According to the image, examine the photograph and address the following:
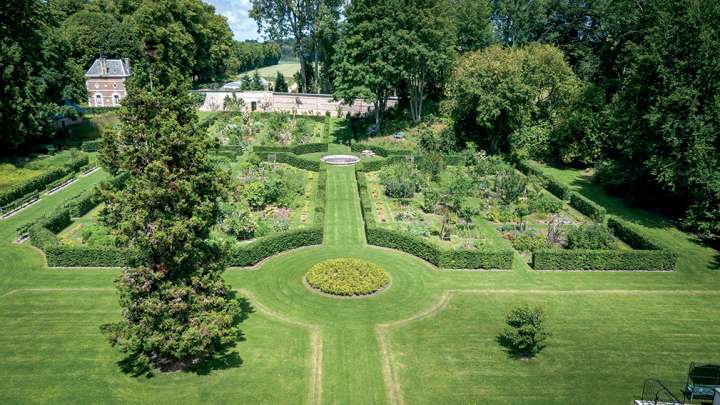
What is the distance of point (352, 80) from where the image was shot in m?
58.8

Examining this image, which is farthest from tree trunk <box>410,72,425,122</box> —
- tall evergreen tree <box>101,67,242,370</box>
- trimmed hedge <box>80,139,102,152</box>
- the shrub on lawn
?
tall evergreen tree <box>101,67,242,370</box>

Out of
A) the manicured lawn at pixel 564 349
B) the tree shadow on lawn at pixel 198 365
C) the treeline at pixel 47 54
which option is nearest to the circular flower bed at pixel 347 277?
the manicured lawn at pixel 564 349

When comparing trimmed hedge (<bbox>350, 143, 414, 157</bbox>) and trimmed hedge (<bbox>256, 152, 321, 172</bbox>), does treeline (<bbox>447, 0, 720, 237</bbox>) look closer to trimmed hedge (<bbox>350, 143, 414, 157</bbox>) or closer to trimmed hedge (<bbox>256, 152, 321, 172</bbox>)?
trimmed hedge (<bbox>350, 143, 414, 157</bbox>)

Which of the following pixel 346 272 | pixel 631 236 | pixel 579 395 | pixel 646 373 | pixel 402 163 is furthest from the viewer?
pixel 402 163

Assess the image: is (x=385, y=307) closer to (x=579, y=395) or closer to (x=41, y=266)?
(x=579, y=395)

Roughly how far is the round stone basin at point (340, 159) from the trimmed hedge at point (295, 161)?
3.59 metres

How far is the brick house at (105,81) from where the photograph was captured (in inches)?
3063

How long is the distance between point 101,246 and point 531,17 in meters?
72.6

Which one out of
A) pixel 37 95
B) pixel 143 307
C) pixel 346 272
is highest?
pixel 37 95

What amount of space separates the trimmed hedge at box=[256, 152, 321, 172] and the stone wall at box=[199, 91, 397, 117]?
78.5ft

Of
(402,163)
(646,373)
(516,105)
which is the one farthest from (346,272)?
(516,105)

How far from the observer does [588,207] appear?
40.3 meters

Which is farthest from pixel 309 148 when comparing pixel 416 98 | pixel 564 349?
pixel 564 349

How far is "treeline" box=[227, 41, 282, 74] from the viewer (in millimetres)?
136000
